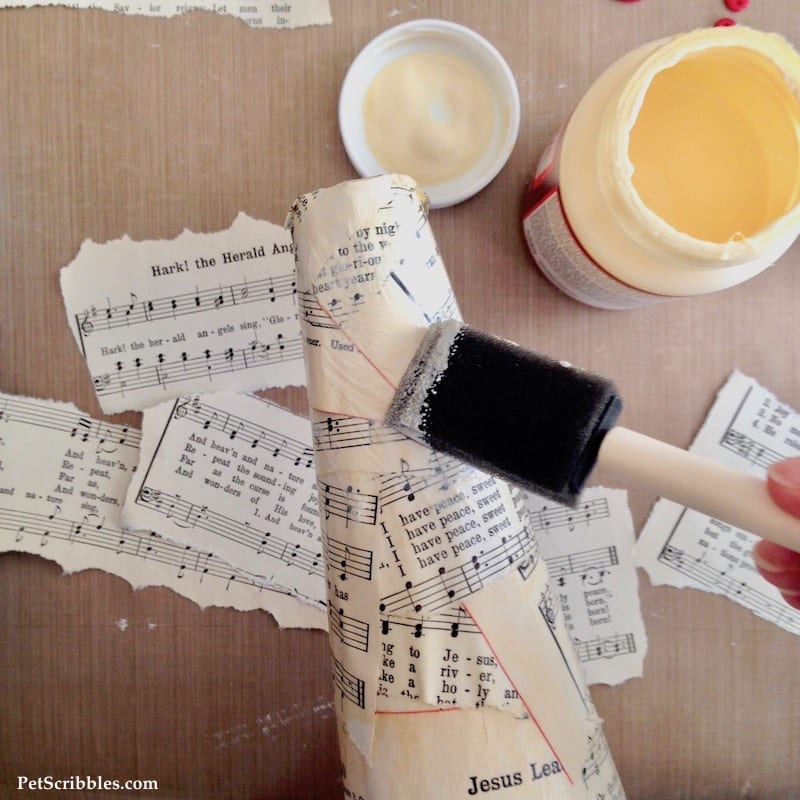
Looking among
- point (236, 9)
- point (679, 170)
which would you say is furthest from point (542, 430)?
point (236, 9)

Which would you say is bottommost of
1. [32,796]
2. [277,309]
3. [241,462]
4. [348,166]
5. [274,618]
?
[32,796]

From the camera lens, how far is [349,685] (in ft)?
1.30

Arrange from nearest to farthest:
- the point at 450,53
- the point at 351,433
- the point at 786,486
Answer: the point at 786,486, the point at 351,433, the point at 450,53

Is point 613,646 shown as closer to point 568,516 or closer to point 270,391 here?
point 568,516

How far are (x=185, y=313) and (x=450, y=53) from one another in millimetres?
301

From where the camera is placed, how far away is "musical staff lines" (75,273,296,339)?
538mm

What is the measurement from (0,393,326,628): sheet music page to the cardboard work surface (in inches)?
0.5

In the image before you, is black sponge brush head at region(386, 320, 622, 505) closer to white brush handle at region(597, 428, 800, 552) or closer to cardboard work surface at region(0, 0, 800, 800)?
white brush handle at region(597, 428, 800, 552)

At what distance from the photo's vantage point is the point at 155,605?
54 centimetres

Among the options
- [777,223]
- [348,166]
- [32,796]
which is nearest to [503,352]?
[777,223]

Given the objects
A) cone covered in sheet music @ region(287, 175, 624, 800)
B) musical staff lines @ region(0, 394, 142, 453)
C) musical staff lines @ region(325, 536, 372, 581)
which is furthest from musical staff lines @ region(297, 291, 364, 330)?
musical staff lines @ region(0, 394, 142, 453)

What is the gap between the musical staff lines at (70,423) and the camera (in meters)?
0.54

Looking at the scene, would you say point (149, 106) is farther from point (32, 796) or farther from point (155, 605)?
point (32, 796)

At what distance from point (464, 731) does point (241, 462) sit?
0.91 feet
